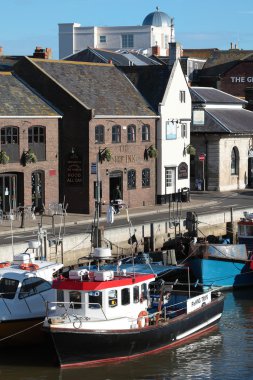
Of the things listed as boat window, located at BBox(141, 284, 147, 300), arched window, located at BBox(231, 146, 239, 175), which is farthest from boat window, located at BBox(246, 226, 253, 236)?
arched window, located at BBox(231, 146, 239, 175)

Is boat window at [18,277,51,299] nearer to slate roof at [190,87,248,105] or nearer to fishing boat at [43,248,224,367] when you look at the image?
fishing boat at [43,248,224,367]

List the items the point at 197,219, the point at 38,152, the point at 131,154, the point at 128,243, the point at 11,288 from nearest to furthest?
the point at 11,288 → the point at 128,243 → the point at 197,219 → the point at 38,152 → the point at 131,154

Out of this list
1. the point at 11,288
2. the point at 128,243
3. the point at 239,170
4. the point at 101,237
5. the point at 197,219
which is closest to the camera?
the point at 11,288

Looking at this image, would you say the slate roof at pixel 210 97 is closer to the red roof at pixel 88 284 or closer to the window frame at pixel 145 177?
the window frame at pixel 145 177

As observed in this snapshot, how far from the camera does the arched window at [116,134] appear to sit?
192 feet

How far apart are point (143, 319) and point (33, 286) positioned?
398cm

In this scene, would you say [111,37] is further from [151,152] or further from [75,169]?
[75,169]

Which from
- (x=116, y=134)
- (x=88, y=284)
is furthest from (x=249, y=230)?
(x=88, y=284)

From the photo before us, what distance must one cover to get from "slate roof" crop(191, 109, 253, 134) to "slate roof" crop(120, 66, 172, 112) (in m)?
8.90

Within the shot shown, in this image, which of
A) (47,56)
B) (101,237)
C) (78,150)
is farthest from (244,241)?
(47,56)

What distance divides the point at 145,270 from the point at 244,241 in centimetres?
904

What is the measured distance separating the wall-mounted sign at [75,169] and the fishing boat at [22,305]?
2288 cm

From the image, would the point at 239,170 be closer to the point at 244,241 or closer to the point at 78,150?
the point at 78,150

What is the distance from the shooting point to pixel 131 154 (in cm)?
5994
